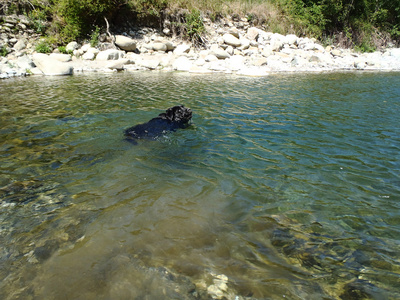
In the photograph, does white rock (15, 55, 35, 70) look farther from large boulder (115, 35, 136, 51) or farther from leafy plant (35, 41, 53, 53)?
large boulder (115, 35, 136, 51)

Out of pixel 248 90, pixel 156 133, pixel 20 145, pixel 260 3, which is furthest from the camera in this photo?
pixel 260 3

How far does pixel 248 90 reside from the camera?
1148cm

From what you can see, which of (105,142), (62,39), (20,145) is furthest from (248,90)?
(62,39)

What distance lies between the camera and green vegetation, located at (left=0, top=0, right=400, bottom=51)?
835 inches

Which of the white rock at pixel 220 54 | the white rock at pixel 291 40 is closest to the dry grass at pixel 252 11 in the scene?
the white rock at pixel 291 40

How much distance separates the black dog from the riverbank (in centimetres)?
1174

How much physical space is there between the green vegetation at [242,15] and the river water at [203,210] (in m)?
18.6

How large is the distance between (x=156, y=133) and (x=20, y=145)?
9.32ft

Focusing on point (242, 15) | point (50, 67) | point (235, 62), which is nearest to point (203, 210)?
point (50, 67)

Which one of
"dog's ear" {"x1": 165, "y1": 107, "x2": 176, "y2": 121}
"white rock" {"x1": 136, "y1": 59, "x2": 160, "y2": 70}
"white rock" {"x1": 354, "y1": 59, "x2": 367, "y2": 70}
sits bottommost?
"dog's ear" {"x1": 165, "y1": 107, "x2": 176, "y2": 121}

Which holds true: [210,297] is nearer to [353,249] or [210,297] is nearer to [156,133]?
[353,249]

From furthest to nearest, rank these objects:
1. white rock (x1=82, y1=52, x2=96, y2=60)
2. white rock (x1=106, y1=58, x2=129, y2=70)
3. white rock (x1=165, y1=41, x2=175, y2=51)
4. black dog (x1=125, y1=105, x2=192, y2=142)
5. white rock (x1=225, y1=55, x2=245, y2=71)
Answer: white rock (x1=165, y1=41, x2=175, y2=51), white rock (x1=82, y1=52, x2=96, y2=60), white rock (x1=225, y1=55, x2=245, y2=71), white rock (x1=106, y1=58, x2=129, y2=70), black dog (x1=125, y1=105, x2=192, y2=142)

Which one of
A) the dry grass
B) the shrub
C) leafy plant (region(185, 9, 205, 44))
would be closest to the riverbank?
the shrub

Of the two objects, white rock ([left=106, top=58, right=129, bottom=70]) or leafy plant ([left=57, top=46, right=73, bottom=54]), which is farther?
leafy plant ([left=57, top=46, right=73, bottom=54])
